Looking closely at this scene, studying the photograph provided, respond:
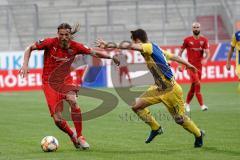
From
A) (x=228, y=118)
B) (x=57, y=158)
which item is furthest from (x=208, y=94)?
(x=57, y=158)

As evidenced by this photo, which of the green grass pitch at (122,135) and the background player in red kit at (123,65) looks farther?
the background player in red kit at (123,65)

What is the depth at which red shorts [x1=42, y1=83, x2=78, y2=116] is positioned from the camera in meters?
12.3

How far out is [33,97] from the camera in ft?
88.5

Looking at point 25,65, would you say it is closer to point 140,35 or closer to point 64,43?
point 64,43

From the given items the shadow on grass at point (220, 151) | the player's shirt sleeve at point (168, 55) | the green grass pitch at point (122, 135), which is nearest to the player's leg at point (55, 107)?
the green grass pitch at point (122, 135)

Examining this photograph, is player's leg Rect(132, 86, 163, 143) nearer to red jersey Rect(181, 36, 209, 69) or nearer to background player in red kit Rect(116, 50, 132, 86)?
red jersey Rect(181, 36, 209, 69)

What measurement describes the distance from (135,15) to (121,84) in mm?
4911

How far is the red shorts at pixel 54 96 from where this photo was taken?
1227cm

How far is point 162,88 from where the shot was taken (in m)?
12.3

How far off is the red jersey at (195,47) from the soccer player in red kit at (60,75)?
868cm

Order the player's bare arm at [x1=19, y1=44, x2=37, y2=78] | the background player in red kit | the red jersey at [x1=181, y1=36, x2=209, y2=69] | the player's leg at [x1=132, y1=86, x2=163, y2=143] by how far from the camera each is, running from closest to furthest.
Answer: the player's bare arm at [x1=19, y1=44, x2=37, y2=78] < the player's leg at [x1=132, y1=86, x2=163, y2=143] < the red jersey at [x1=181, y1=36, x2=209, y2=69] < the background player in red kit

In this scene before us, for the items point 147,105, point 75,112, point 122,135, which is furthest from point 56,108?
point 122,135

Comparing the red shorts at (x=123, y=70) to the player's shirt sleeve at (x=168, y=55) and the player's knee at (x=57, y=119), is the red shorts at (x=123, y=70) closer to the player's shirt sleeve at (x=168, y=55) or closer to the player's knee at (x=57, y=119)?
the player's knee at (x=57, y=119)

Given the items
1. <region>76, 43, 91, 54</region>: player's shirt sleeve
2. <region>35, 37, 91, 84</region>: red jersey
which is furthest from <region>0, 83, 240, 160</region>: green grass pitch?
<region>76, 43, 91, 54</region>: player's shirt sleeve
